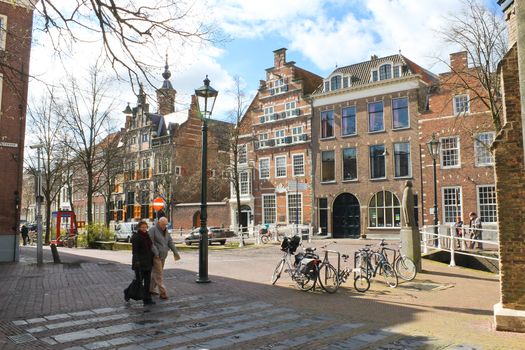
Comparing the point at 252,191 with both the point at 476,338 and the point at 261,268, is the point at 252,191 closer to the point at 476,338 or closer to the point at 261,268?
the point at 261,268

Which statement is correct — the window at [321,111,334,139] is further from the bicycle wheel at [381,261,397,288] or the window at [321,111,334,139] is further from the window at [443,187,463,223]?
the bicycle wheel at [381,261,397,288]

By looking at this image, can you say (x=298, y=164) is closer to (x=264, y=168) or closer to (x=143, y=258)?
(x=264, y=168)

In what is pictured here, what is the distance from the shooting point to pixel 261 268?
50.3 ft

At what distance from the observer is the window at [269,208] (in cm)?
3972

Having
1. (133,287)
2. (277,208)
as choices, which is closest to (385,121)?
(277,208)

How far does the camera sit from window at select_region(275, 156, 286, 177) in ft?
129

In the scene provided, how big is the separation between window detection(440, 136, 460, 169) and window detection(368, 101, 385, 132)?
4.89 metres

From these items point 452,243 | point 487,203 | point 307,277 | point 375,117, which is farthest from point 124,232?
point 307,277

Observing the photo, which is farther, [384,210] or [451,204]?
[384,210]

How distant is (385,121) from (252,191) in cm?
1393

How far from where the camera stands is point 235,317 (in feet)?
25.9

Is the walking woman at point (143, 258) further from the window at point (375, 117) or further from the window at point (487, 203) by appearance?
the window at point (375, 117)

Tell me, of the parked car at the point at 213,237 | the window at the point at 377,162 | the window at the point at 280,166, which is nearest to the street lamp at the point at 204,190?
the parked car at the point at 213,237

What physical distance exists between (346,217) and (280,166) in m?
7.79
